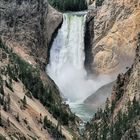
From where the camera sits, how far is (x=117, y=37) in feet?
391

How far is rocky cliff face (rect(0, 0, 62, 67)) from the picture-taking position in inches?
4594

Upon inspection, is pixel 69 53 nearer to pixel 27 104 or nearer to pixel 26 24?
pixel 26 24

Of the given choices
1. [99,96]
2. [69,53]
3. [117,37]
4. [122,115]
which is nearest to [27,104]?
[122,115]

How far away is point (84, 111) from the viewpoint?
342 feet

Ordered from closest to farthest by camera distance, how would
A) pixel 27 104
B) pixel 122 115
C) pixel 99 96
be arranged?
pixel 122 115, pixel 27 104, pixel 99 96

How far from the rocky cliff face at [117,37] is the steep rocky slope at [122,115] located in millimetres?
38220

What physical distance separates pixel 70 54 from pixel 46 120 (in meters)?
43.8

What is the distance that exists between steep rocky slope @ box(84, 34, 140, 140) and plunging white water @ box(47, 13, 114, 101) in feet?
139

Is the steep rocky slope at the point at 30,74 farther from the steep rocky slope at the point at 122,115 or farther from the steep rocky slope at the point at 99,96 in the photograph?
the steep rocky slope at the point at 122,115

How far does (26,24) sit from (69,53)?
11254mm

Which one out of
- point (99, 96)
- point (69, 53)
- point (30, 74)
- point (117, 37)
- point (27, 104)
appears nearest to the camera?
point (27, 104)

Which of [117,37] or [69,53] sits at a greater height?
[117,37]

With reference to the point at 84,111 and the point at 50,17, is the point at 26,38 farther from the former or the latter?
the point at 84,111

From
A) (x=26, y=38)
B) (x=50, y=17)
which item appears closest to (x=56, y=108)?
(x=26, y=38)
